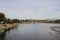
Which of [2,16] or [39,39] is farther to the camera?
[2,16]

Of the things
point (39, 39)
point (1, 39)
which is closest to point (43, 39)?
point (39, 39)

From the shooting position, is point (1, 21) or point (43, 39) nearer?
point (43, 39)

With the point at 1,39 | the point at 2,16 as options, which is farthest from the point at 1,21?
the point at 1,39

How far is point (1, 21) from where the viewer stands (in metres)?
18.6

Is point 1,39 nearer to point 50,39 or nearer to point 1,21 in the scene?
point 50,39

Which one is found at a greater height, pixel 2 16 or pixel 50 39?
pixel 2 16

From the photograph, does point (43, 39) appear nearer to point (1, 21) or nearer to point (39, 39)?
point (39, 39)

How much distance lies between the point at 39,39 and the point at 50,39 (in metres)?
0.61

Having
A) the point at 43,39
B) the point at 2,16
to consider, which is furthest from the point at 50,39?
the point at 2,16

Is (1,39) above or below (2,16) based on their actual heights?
below

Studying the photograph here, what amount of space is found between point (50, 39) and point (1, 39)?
2.72 meters

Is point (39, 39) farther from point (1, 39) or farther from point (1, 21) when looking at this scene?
point (1, 21)

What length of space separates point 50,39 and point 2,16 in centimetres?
1194

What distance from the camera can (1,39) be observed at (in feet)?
23.5
